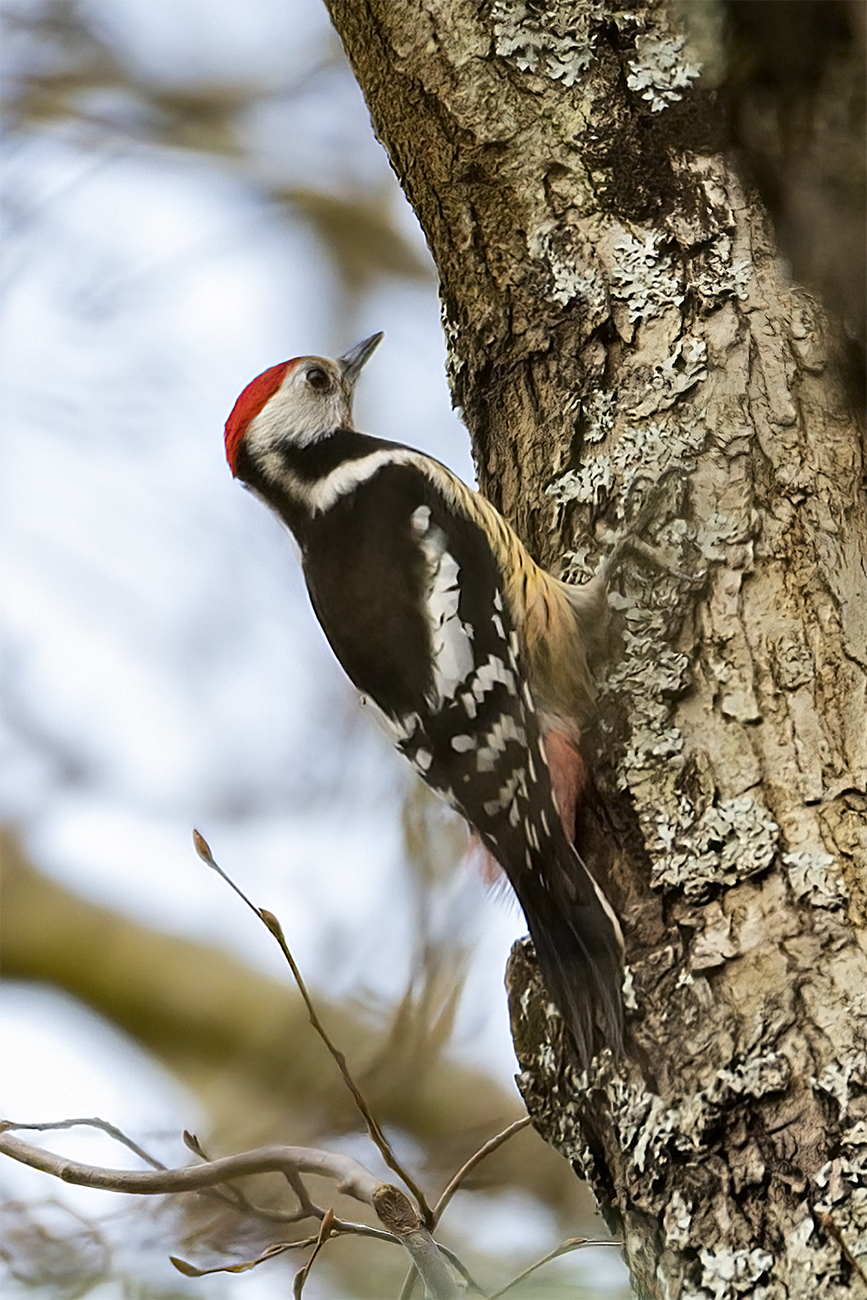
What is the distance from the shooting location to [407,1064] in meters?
3.35

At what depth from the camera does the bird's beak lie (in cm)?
287

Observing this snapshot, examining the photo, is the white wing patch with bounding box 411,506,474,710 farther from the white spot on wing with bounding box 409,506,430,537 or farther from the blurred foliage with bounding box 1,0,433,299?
the blurred foliage with bounding box 1,0,433,299

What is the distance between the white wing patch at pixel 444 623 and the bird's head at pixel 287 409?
1.75ft

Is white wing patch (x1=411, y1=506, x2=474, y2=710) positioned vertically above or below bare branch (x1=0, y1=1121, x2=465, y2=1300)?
above

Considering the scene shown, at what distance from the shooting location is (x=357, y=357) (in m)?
2.91

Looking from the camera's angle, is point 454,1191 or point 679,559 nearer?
point 454,1191

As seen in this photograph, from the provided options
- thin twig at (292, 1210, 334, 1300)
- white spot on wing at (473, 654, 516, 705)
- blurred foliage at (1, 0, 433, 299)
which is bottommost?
thin twig at (292, 1210, 334, 1300)

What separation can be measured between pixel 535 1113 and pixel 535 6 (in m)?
1.79

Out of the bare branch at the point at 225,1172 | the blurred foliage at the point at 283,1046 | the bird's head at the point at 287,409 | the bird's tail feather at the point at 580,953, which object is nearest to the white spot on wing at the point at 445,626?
the bird's tail feather at the point at 580,953

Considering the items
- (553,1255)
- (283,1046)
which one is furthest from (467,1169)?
(283,1046)

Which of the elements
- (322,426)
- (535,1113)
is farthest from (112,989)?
(535,1113)

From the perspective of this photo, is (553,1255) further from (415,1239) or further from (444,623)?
(444,623)

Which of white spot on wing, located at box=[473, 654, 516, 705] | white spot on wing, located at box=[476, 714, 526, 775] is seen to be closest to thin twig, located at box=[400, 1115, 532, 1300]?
white spot on wing, located at box=[476, 714, 526, 775]

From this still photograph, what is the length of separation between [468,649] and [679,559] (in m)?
0.42
